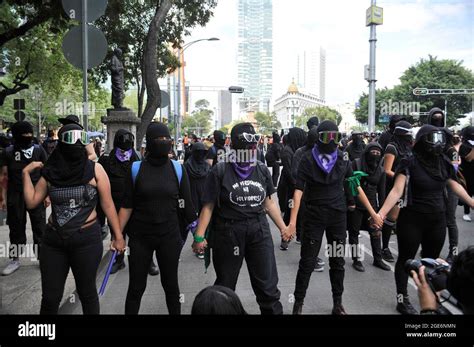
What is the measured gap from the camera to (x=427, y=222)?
4012mm

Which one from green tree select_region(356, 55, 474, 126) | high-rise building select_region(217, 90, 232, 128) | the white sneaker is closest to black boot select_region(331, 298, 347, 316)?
the white sneaker

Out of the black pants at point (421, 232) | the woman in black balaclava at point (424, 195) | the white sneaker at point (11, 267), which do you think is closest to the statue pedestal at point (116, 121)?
the white sneaker at point (11, 267)

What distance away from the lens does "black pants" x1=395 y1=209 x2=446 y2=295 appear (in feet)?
13.2

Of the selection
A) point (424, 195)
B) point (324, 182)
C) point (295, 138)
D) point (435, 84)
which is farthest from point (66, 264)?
point (435, 84)

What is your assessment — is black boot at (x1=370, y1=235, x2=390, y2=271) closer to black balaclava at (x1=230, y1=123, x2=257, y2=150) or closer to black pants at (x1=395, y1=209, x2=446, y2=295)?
black pants at (x1=395, y1=209, x2=446, y2=295)

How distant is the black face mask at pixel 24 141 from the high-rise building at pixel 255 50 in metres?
48.5

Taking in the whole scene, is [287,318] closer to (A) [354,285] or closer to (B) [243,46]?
(A) [354,285]

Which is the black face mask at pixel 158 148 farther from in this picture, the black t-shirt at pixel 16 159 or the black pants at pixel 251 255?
the black t-shirt at pixel 16 159

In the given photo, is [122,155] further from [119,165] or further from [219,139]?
[219,139]

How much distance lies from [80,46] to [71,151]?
2.11m

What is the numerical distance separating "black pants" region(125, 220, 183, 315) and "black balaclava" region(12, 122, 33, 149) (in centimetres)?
229

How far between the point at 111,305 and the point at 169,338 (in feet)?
8.21

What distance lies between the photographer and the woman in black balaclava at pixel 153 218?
3.58 m

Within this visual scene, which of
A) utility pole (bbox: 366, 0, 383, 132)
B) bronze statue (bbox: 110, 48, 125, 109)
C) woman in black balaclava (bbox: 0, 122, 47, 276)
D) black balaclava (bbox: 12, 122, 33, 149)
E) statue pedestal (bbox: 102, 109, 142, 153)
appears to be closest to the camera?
Answer: black balaclava (bbox: 12, 122, 33, 149)
